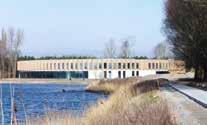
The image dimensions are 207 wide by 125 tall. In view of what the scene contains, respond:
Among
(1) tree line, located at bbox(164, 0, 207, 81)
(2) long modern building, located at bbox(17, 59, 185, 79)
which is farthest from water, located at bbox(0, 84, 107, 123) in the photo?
(2) long modern building, located at bbox(17, 59, 185, 79)

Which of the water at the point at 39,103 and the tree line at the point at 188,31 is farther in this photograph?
the tree line at the point at 188,31

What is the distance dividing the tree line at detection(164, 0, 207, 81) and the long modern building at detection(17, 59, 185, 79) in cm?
8875

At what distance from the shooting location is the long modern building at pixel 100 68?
514 ft

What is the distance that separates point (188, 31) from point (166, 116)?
4723 cm

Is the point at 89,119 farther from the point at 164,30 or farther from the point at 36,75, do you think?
the point at 36,75

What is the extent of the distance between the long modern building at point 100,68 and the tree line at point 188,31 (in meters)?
88.7

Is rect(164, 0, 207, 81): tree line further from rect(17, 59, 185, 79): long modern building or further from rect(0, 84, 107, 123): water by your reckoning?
rect(17, 59, 185, 79): long modern building

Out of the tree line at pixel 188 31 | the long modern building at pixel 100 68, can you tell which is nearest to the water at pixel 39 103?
the tree line at pixel 188 31

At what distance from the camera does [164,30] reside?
2685 inches

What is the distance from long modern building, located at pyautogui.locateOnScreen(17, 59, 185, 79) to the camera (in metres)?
157

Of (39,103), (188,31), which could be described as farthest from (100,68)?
(39,103)

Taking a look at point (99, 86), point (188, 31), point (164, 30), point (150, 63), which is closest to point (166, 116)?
point (188, 31)

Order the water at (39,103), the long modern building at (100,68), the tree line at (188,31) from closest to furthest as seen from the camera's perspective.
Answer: the water at (39,103)
the tree line at (188,31)
the long modern building at (100,68)

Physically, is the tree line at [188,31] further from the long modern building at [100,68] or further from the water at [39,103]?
the long modern building at [100,68]
